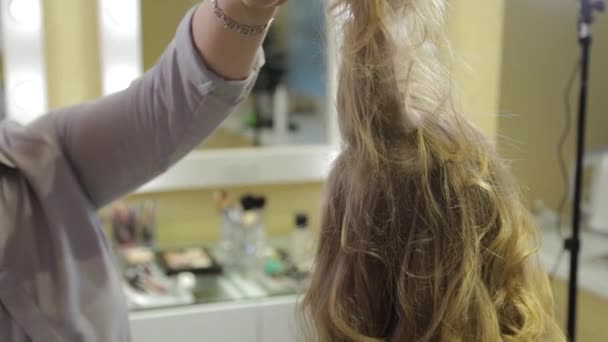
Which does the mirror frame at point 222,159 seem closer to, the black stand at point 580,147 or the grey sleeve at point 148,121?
the black stand at point 580,147

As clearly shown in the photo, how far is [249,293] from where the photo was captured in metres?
1.44

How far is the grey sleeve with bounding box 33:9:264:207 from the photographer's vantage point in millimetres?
717

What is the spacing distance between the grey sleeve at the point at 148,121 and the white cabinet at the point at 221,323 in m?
0.60

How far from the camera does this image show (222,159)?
161 centimetres

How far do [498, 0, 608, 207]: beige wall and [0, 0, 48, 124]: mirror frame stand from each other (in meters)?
0.95

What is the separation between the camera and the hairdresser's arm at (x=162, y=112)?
2.28 ft

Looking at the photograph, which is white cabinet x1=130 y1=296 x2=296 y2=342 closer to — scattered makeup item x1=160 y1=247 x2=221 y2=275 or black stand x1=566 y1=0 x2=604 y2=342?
scattered makeup item x1=160 y1=247 x2=221 y2=275

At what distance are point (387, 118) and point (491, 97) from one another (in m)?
0.94

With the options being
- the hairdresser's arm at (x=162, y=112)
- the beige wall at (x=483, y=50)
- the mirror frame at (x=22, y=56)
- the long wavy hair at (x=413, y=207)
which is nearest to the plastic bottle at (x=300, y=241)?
the beige wall at (x=483, y=50)

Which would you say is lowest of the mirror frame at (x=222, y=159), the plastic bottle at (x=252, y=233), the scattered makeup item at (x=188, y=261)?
the scattered makeup item at (x=188, y=261)

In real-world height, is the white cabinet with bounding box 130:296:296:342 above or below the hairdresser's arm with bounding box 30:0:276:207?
below

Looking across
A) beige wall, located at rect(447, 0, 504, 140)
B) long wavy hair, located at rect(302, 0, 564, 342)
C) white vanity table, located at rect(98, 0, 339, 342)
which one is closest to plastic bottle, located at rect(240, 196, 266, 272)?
white vanity table, located at rect(98, 0, 339, 342)

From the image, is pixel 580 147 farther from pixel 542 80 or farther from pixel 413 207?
pixel 413 207

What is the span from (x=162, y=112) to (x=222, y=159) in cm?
87
